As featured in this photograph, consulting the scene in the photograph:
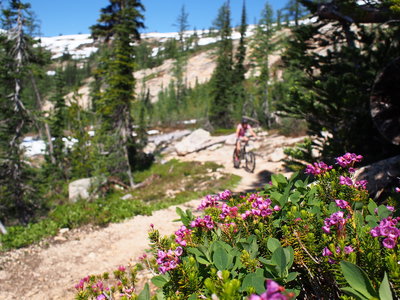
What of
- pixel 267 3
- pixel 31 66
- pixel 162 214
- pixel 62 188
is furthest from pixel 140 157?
pixel 267 3

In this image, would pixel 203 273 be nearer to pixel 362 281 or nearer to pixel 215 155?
pixel 362 281

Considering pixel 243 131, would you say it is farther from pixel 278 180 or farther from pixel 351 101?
pixel 278 180

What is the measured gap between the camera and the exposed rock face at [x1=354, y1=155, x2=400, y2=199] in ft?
10.6

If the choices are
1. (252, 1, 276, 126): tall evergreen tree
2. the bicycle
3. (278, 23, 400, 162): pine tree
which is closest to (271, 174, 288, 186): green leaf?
(278, 23, 400, 162): pine tree

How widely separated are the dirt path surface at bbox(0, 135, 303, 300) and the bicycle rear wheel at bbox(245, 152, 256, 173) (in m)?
6.23

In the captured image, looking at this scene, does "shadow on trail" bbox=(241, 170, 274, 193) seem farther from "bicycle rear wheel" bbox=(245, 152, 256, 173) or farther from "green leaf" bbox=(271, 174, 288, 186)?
"green leaf" bbox=(271, 174, 288, 186)

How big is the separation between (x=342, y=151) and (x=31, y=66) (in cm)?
1234

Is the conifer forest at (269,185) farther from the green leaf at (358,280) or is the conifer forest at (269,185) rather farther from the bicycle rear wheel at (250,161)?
the bicycle rear wheel at (250,161)

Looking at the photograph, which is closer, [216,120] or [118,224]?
[118,224]

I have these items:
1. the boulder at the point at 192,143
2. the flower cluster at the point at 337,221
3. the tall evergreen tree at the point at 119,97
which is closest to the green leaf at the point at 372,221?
the flower cluster at the point at 337,221

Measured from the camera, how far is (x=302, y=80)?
20.6 feet

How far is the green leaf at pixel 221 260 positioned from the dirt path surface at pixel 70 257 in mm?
2994

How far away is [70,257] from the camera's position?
6.21 m

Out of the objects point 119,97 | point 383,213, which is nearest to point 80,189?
point 119,97
